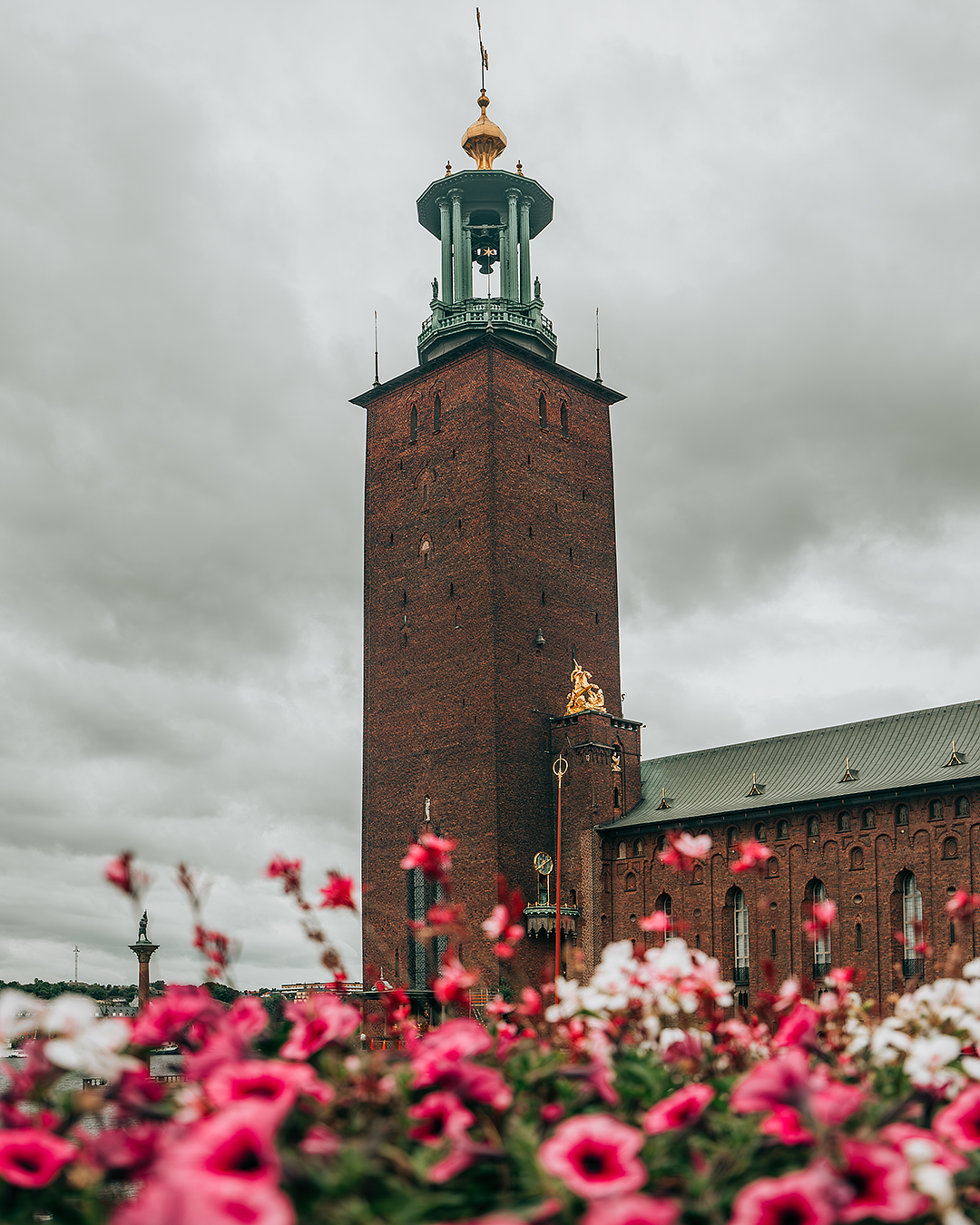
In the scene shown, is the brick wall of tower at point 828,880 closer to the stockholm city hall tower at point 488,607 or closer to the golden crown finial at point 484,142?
the stockholm city hall tower at point 488,607

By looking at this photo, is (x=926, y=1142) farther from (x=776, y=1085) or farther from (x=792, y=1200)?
(x=792, y=1200)

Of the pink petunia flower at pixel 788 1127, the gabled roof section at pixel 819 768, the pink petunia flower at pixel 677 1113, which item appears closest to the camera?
the pink petunia flower at pixel 788 1127

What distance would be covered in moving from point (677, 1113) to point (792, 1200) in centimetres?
88

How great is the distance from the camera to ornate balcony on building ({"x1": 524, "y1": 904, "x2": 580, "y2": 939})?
4056 centimetres

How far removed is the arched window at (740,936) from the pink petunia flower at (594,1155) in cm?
3639

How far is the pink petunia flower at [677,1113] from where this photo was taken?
3.81 metres

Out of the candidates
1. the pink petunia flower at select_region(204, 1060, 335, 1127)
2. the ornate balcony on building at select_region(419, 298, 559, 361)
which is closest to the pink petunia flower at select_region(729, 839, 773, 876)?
the pink petunia flower at select_region(204, 1060, 335, 1127)

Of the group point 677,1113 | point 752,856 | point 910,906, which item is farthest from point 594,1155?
point 910,906

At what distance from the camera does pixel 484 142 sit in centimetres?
5125

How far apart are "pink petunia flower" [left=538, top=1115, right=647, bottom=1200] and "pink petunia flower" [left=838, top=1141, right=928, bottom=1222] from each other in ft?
1.66

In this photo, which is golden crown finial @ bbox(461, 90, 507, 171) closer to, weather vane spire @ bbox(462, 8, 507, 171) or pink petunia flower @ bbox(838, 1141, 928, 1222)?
weather vane spire @ bbox(462, 8, 507, 171)

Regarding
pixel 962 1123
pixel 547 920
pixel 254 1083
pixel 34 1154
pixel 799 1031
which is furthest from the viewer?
pixel 547 920

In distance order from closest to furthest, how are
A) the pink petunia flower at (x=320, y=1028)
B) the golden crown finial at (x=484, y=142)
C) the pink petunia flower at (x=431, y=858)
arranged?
the pink petunia flower at (x=320, y=1028)
the pink petunia flower at (x=431, y=858)
the golden crown finial at (x=484, y=142)

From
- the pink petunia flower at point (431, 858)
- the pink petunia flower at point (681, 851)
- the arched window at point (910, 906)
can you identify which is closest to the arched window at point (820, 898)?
the arched window at point (910, 906)
